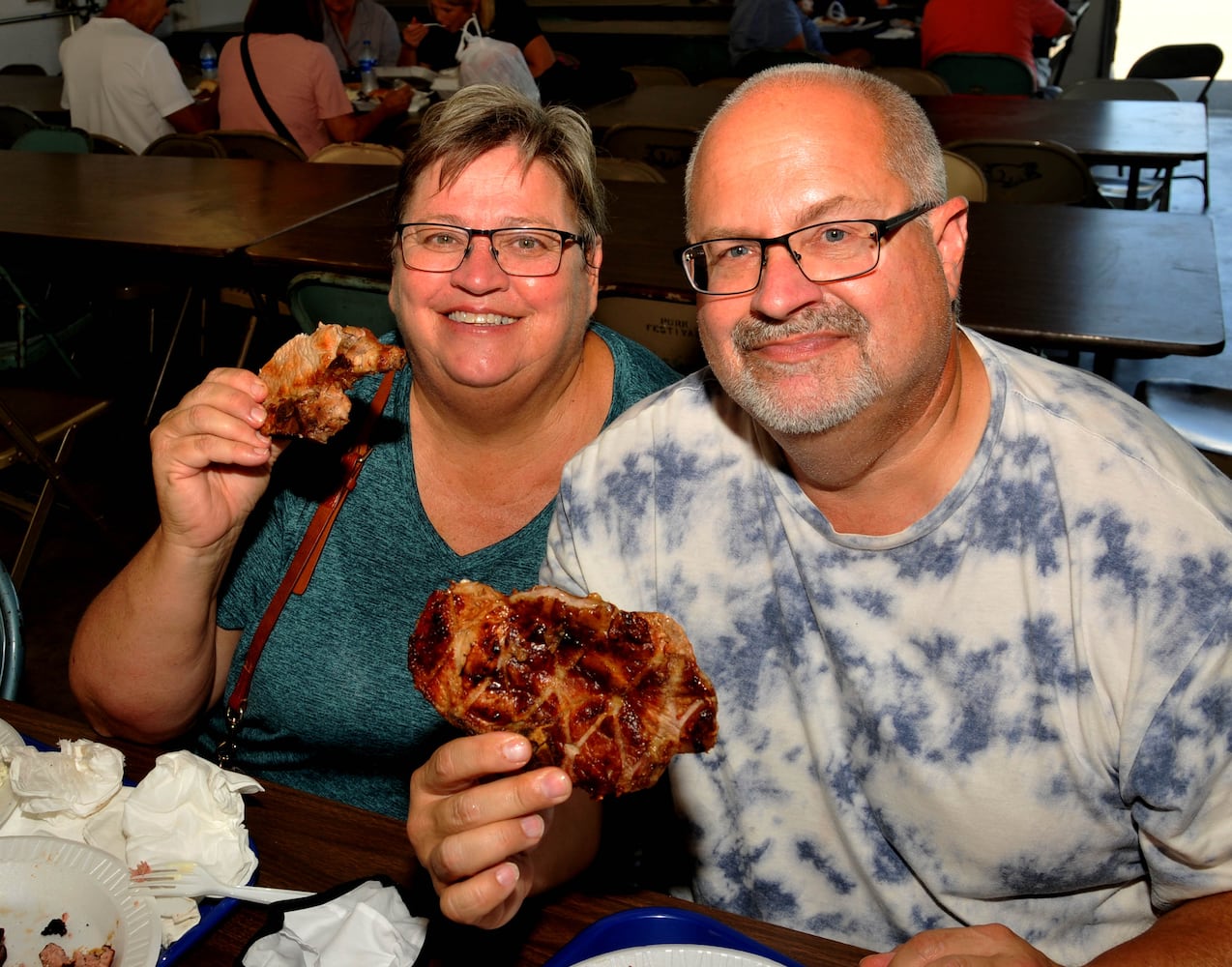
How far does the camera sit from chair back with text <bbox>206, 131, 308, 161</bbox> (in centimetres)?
581

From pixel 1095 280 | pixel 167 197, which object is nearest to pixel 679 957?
pixel 1095 280

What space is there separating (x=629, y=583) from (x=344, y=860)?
0.65 meters

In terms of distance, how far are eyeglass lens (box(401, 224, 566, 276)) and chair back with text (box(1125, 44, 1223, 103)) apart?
30.3 ft

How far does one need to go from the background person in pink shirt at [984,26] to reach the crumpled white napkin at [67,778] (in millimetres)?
7745

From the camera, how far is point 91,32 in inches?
241

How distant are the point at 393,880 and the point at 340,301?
2.22m

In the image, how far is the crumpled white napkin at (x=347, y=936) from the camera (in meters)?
1.23

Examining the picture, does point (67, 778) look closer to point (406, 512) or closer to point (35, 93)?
point (406, 512)

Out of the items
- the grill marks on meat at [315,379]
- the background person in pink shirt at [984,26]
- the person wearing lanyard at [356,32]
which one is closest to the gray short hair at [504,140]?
the grill marks on meat at [315,379]

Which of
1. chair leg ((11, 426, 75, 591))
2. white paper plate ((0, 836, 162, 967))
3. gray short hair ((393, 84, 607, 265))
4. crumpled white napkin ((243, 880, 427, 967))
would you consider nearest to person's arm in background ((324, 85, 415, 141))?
chair leg ((11, 426, 75, 591))

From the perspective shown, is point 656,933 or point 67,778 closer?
point 656,933

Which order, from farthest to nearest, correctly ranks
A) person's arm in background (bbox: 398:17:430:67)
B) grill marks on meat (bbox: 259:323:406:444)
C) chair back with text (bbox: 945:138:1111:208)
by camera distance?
1. person's arm in background (bbox: 398:17:430:67)
2. chair back with text (bbox: 945:138:1111:208)
3. grill marks on meat (bbox: 259:323:406:444)

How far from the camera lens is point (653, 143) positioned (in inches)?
232

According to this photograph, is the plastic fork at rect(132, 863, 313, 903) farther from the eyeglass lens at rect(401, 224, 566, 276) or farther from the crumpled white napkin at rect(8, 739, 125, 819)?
the eyeglass lens at rect(401, 224, 566, 276)
